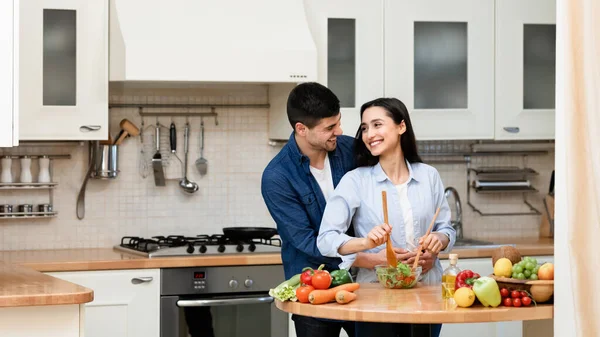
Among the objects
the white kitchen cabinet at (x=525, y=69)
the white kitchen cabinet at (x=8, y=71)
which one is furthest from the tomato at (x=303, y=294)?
the white kitchen cabinet at (x=525, y=69)

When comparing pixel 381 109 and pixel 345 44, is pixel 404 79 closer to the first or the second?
pixel 345 44

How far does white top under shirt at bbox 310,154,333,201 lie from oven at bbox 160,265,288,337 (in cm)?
112

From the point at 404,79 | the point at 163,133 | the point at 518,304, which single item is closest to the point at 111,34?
the point at 163,133

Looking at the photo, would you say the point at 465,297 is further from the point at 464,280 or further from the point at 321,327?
the point at 321,327

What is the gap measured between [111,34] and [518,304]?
8.27ft

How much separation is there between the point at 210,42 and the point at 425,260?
178cm

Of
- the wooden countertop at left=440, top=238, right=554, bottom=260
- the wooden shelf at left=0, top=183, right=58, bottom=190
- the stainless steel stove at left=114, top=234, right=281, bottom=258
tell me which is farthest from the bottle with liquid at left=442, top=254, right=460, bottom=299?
the wooden shelf at left=0, top=183, right=58, bottom=190

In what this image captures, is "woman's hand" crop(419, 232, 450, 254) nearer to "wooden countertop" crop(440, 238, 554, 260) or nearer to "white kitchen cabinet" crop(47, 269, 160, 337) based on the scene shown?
"wooden countertop" crop(440, 238, 554, 260)

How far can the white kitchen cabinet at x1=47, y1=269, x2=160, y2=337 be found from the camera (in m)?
4.35

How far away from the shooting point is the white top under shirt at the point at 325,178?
352 cm

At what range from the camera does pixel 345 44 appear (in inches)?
191

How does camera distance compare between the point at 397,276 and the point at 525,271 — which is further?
the point at 397,276

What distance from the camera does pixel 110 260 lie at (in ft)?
Result: 14.4

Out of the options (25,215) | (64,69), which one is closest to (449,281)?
(64,69)
